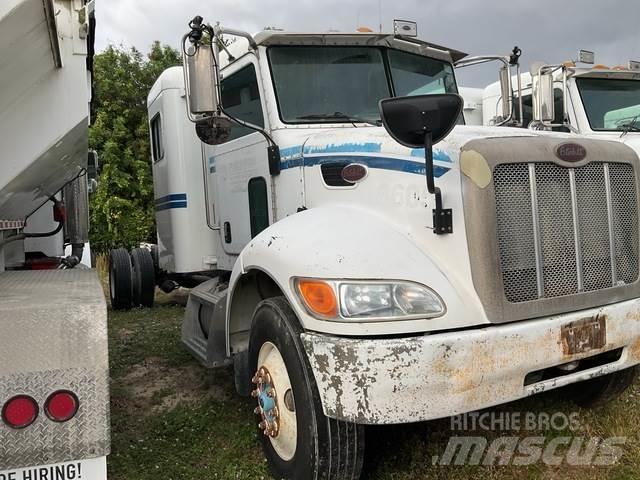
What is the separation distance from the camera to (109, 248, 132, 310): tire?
805cm

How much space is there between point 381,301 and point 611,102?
20.3 ft

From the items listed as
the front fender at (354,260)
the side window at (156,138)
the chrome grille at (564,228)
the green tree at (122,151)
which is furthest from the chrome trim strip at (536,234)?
the green tree at (122,151)

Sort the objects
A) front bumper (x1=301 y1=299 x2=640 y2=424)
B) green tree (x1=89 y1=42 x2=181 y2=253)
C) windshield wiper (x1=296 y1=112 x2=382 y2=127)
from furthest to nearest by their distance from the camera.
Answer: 1. green tree (x1=89 y1=42 x2=181 y2=253)
2. windshield wiper (x1=296 y1=112 x2=382 y2=127)
3. front bumper (x1=301 y1=299 x2=640 y2=424)

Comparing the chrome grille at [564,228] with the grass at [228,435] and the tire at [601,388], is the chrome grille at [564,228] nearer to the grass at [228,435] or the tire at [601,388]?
the tire at [601,388]

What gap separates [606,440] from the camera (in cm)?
358

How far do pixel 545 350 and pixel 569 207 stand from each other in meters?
0.73

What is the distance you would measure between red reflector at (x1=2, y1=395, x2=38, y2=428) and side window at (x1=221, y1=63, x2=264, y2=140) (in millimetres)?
2334

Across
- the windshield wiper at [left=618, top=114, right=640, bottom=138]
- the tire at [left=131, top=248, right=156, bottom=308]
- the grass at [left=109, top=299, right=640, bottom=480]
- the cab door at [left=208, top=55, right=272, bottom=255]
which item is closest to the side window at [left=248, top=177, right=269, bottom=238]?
the cab door at [left=208, top=55, right=272, bottom=255]

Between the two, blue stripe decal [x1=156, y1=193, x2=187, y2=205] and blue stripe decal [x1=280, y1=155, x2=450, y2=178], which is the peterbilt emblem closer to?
blue stripe decal [x1=280, y1=155, x2=450, y2=178]

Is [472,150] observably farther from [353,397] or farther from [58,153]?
[58,153]

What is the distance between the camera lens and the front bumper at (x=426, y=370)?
2562 mm

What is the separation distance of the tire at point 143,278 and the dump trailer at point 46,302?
4154mm

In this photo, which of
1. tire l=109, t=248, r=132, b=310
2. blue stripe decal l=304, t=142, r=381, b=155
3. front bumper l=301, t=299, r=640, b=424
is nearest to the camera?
front bumper l=301, t=299, r=640, b=424

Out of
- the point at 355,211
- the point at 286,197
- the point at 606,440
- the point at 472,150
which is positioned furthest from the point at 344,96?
the point at 606,440
